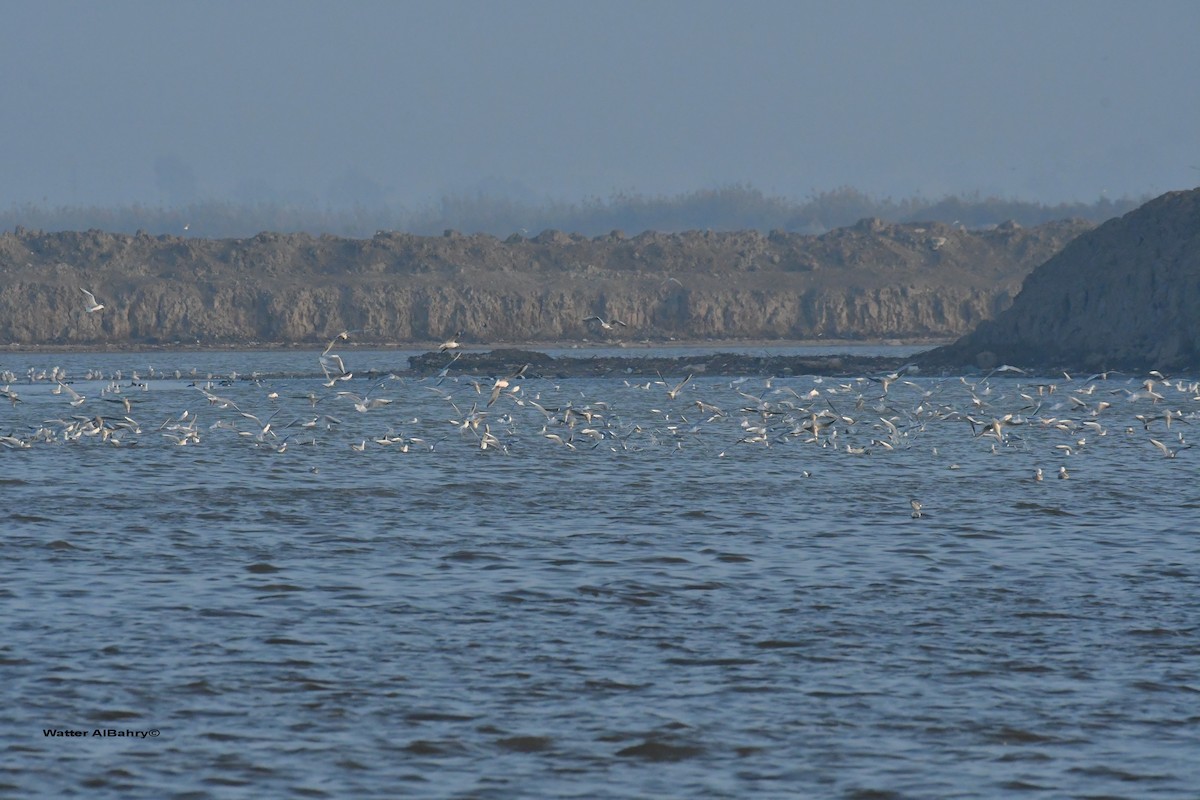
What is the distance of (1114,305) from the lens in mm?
97125

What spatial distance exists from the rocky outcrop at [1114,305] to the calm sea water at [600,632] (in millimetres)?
60167

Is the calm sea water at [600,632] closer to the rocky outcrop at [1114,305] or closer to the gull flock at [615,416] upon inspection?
the gull flock at [615,416]

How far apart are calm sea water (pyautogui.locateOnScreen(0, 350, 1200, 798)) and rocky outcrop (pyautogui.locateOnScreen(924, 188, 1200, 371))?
60.2 m

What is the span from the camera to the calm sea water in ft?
40.8

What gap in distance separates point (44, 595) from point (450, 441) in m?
27.0

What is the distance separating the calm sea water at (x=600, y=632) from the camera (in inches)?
490

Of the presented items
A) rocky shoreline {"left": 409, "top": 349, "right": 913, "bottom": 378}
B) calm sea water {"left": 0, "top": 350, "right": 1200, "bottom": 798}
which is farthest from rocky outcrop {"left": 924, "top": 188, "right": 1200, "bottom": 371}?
calm sea water {"left": 0, "top": 350, "right": 1200, "bottom": 798}

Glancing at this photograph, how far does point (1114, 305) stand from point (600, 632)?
86.0 meters

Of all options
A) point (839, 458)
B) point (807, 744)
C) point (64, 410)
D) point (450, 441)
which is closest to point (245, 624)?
point (807, 744)

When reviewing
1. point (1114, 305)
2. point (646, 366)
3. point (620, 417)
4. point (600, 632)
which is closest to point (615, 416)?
point (620, 417)

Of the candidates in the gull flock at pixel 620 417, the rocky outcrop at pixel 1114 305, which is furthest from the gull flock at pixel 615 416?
the rocky outcrop at pixel 1114 305

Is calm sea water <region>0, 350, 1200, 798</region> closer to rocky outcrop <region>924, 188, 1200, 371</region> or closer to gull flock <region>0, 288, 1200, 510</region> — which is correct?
gull flock <region>0, 288, 1200, 510</region>

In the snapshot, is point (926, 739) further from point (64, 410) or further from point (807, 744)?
point (64, 410)

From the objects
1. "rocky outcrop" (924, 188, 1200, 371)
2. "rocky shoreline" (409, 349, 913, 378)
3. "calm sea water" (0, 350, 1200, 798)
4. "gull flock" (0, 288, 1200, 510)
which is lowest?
"calm sea water" (0, 350, 1200, 798)
